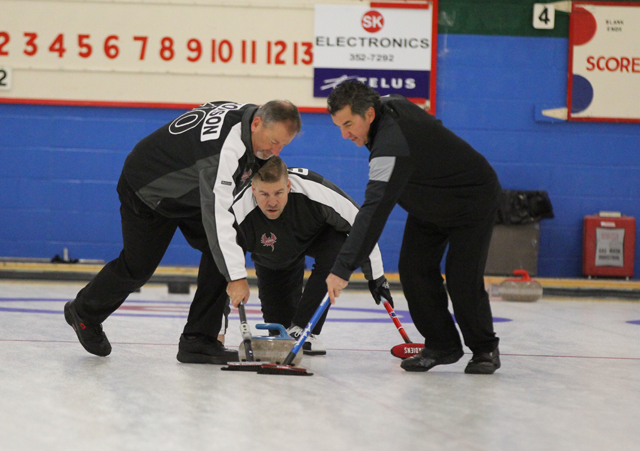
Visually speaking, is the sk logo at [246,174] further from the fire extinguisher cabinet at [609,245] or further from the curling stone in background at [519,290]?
the fire extinguisher cabinet at [609,245]

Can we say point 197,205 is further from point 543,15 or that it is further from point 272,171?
point 543,15

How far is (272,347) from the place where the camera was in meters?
2.96

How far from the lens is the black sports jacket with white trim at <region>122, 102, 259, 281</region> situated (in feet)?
8.91

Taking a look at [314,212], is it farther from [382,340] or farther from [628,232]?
[628,232]

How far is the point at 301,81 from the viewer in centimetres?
816

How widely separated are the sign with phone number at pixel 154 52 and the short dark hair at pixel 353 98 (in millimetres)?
5505

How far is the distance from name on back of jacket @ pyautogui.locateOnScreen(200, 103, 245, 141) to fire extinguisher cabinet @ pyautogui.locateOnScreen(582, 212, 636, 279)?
612cm

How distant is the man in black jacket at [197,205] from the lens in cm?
273

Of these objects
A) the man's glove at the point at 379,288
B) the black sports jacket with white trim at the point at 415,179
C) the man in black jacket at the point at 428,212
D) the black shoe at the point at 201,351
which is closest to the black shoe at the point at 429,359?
the man in black jacket at the point at 428,212

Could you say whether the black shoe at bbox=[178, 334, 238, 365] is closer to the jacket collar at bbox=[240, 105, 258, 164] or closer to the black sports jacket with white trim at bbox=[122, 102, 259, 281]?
the black sports jacket with white trim at bbox=[122, 102, 259, 281]

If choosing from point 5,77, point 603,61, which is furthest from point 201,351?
point 603,61

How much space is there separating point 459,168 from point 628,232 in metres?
5.84

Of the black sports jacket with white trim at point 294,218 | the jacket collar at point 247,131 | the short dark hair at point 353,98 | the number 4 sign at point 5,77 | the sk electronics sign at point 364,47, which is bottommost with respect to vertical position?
the black sports jacket with white trim at point 294,218

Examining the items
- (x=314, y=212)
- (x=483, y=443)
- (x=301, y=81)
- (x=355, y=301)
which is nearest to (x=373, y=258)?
(x=314, y=212)
